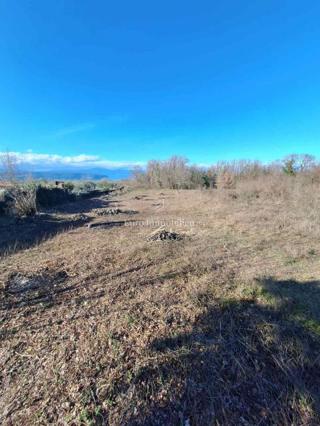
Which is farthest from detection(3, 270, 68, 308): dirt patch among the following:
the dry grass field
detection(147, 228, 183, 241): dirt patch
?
detection(147, 228, 183, 241): dirt patch

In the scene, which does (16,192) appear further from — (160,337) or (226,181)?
(226,181)

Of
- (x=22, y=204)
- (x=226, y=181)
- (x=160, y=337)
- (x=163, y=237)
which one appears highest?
(x=226, y=181)

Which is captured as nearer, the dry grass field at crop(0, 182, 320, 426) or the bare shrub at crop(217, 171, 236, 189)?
the dry grass field at crop(0, 182, 320, 426)

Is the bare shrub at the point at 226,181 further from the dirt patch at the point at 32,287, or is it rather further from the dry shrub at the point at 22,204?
the dirt patch at the point at 32,287

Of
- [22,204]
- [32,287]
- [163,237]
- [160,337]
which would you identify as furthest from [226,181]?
[160,337]

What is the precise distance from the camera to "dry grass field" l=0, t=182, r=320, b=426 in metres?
1.65

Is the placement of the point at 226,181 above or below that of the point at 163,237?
above

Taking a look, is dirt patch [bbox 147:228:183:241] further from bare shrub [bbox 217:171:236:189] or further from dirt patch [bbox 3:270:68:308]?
bare shrub [bbox 217:171:236:189]

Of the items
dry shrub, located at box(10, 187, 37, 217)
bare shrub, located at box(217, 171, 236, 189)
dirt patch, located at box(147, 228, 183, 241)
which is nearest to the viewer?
dirt patch, located at box(147, 228, 183, 241)

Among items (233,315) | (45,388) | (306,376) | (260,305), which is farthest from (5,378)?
(260,305)

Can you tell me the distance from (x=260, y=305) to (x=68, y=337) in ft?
8.01

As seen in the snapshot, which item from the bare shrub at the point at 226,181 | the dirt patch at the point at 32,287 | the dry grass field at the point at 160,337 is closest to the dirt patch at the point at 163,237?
the dry grass field at the point at 160,337

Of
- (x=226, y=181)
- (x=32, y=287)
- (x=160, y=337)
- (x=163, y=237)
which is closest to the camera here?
(x=160, y=337)

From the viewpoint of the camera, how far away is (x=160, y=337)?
230 centimetres
